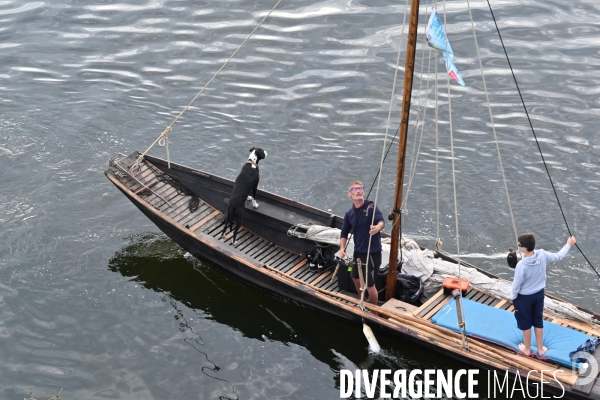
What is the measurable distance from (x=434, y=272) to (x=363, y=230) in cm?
174

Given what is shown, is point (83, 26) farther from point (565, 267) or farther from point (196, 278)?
point (565, 267)

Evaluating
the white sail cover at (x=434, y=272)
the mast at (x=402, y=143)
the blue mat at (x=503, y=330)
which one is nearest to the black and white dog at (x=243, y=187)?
the white sail cover at (x=434, y=272)

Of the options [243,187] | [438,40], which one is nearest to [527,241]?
[438,40]

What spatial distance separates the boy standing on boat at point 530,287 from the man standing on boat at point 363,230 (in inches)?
88.2

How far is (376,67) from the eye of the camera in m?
21.1

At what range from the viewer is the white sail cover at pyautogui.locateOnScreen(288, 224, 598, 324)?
1212 cm

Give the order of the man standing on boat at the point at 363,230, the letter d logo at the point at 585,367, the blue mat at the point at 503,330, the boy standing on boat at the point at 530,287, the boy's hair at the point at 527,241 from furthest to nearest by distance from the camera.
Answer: the man standing on boat at the point at 363,230 → the blue mat at the point at 503,330 → the letter d logo at the point at 585,367 → the boy standing on boat at the point at 530,287 → the boy's hair at the point at 527,241

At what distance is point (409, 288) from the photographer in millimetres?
13047

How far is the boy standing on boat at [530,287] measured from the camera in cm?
1048

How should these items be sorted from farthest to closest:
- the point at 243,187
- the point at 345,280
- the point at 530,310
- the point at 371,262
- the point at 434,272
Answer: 1. the point at 243,187
2. the point at 345,280
3. the point at 434,272
4. the point at 371,262
5. the point at 530,310

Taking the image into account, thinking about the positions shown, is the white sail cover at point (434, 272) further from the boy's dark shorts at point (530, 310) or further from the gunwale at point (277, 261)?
the boy's dark shorts at point (530, 310)

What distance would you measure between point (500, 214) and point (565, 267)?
6.45ft

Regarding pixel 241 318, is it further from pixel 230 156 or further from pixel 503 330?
pixel 230 156

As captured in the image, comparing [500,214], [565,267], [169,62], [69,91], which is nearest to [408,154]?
[500,214]
